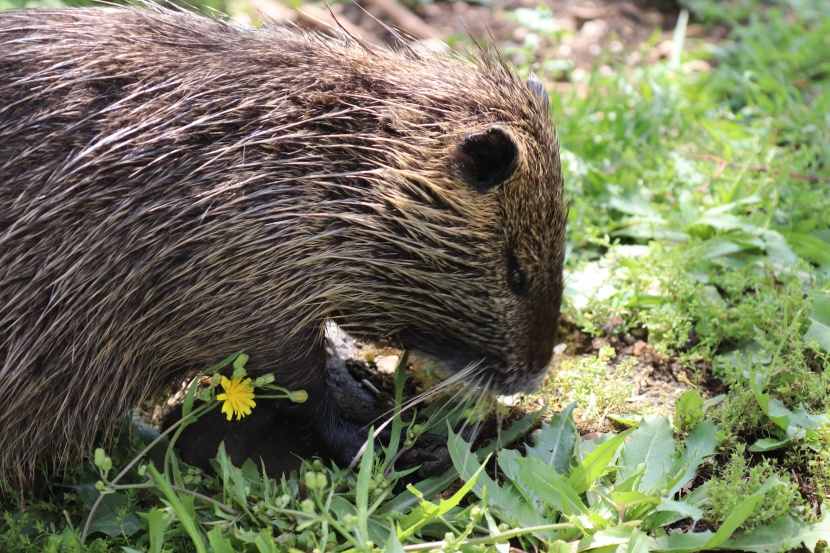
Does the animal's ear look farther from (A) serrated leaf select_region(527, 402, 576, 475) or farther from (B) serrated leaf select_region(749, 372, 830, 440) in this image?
(B) serrated leaf select_region(749, 372, 830, 440)

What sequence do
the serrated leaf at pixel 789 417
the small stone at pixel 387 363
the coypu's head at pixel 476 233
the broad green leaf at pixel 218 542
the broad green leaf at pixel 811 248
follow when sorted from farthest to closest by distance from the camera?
the broad green leaf at pixel 811 248 < the small stone at pixel 387 363 < the serrated leaf at pixel 789 417 < the coypu's head at pixel 476 233 < the broad green leaf at pixel 218 542

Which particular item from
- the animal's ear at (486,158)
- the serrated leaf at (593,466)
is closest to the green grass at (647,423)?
the serrated leaf at (593,466)

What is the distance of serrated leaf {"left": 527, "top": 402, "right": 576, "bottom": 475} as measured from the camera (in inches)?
130

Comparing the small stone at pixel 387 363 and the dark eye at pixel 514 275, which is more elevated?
Answer: the dark eye at pixel 514 275

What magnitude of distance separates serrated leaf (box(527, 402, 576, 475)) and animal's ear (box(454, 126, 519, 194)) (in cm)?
95

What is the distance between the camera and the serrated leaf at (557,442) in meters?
3.31

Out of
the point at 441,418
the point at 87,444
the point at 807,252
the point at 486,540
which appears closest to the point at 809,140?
the point at 807,252

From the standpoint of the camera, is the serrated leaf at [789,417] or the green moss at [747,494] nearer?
the green moss at [747,494]

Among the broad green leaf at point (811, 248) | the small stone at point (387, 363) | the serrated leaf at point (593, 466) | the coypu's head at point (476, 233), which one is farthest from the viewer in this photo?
the broad green leaf at point (811, 248)

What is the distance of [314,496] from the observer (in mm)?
3023

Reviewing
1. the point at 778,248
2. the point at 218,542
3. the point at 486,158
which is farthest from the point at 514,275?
the point at 778,248

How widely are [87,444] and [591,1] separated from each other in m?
5.25

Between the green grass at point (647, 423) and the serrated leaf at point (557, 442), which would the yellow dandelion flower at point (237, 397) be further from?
the serrated leaf at point (557, 442)

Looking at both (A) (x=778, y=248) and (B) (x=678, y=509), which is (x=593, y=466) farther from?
(A) (x=778, y=248)
